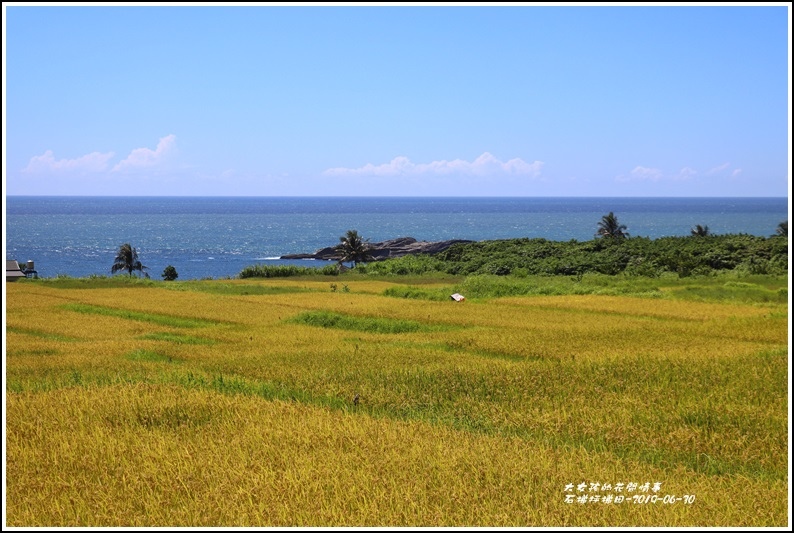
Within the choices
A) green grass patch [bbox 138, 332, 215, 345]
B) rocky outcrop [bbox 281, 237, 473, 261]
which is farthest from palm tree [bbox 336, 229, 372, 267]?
green grass patch [bbox 138, 332, 215, 345]

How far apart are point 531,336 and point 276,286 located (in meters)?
22.3

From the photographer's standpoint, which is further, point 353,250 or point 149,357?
point 353,250

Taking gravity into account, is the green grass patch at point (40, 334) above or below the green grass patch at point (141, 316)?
above

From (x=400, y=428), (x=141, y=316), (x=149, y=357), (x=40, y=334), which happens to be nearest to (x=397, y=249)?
(x=141, y=316)

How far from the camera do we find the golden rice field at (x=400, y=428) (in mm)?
6129

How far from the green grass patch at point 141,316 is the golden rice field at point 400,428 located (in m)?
3.47

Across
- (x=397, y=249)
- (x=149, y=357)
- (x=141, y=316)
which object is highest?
(x=149, y=357)

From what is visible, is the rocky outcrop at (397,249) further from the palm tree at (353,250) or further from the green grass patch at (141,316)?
the green grass patch at (141,316)

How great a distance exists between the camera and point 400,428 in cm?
888

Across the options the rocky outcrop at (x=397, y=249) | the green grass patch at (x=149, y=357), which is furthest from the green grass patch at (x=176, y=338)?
the rocky outcrop at (x=397, y=249)

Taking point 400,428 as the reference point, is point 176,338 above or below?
below

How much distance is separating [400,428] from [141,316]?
62.7ft

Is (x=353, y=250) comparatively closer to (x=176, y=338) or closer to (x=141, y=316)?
(x=141, y=316)

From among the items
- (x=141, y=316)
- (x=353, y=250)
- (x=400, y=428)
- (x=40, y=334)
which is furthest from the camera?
(x=353, y=250)
